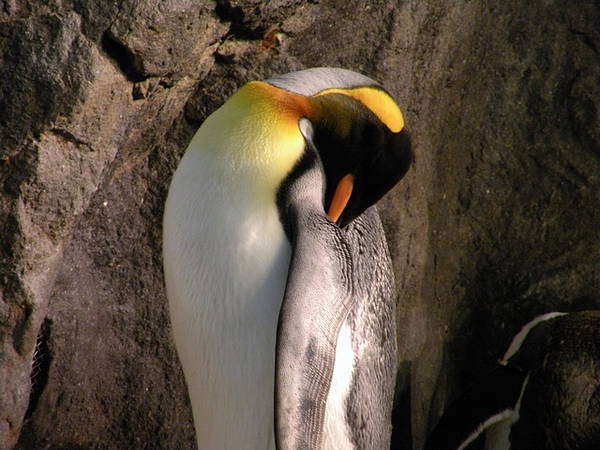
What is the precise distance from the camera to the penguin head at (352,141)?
1.92 meters

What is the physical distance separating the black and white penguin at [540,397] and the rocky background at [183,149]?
230 millimetres

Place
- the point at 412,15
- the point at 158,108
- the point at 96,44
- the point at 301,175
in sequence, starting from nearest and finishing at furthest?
the point at 301,175 → the point at 96,44 → the point at 158,108 → the point at 412,15

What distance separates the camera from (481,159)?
299 centimetres

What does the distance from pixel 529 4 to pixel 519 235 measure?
0.77 meters

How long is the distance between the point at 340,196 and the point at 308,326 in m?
0.41

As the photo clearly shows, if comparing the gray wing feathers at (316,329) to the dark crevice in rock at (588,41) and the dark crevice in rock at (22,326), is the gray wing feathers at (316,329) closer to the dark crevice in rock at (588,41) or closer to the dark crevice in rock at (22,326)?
the dark crevice in rock at (22,326)

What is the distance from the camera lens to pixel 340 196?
1952mm

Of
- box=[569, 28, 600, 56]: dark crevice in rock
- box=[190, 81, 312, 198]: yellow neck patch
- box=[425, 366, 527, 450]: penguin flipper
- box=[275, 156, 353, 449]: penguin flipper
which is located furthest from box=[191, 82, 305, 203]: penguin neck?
box=[569, 28, 600, 56]: dark crevice in rock

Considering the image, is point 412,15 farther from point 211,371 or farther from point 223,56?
point 211,371

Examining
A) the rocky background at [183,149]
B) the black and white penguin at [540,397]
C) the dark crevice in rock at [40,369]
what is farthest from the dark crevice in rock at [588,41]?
the dark crevice in rock at [40,369]

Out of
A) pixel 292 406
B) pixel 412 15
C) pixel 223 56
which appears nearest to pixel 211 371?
pixel 292 406

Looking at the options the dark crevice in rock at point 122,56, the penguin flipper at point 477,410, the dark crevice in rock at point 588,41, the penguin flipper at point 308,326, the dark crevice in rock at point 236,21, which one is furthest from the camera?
the dark crevice in rock at point 588,41

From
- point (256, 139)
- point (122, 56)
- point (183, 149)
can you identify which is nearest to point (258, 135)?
point (256, 139)

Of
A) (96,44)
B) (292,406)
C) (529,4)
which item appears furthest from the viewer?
(529,4)
